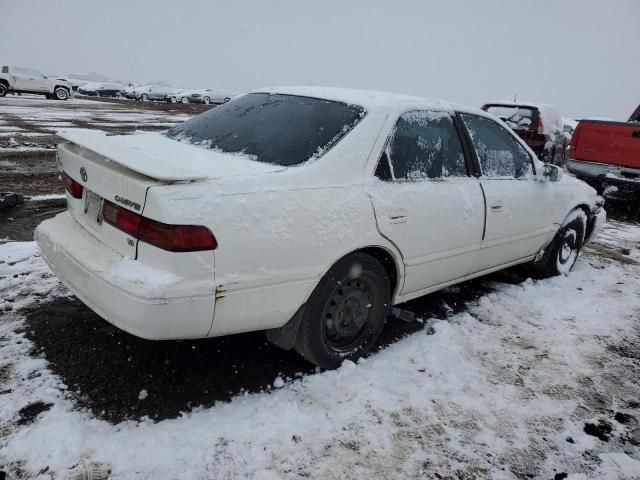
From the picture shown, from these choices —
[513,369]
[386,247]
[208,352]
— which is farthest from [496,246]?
[208,352]

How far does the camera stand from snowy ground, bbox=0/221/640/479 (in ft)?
7.07

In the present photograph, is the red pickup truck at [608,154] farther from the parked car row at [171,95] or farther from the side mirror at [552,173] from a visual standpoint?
the parked car row at [171,95]

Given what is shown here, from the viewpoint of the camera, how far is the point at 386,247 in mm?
2885

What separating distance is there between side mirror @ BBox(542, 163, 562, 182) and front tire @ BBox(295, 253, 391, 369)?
2.11 meters

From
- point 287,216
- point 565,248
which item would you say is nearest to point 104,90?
point 565,248

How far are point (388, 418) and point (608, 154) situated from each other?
7.68m

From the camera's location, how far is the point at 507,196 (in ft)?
12.5

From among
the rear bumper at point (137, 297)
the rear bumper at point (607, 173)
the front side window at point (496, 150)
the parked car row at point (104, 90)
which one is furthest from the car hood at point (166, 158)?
the parked car row at point (104, 90)

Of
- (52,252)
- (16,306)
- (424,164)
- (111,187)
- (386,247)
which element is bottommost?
(16,306)

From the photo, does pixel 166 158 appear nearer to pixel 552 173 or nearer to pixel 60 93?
pixel 552 173

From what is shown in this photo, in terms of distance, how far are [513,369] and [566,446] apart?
0.71 meters

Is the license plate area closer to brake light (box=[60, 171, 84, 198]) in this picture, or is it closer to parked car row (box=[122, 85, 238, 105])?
brake light (box=[60, 171, 84, 198])

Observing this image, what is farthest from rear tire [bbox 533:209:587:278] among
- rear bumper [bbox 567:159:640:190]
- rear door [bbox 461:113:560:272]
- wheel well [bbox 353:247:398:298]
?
rear bumper [bbox 567:159:640:190]

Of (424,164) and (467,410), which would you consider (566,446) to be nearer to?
(467,410)
